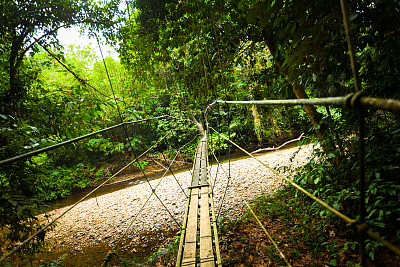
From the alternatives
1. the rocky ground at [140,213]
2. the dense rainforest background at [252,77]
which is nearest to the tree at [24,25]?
the dense rainforest background at [252,77]

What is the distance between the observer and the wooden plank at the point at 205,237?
1013 millimetres

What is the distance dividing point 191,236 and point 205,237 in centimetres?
10

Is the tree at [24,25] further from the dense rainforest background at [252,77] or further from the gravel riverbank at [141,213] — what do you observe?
the gravel riverbank at [141,213]

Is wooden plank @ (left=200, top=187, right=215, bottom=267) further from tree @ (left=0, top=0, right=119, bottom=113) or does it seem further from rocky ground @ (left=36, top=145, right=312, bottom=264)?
tree @ (left=0, top=0, right=119, bottom=113)

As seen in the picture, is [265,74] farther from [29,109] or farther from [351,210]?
[29,109]

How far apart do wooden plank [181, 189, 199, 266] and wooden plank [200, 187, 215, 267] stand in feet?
0.16

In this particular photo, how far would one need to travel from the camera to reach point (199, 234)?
4.22 ft

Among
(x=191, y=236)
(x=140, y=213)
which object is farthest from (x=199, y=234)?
(x=140, y=213)

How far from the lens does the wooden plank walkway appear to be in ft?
3.39

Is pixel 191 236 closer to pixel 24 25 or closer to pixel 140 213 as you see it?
pixel 24 25

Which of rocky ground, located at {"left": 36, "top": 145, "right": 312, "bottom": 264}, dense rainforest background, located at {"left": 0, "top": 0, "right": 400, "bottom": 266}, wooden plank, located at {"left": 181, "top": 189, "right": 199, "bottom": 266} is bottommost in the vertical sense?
rocky ground, located at {"left": 36, "top": 145, "right": 312, "bottom": 264}

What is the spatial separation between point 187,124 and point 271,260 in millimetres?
8459

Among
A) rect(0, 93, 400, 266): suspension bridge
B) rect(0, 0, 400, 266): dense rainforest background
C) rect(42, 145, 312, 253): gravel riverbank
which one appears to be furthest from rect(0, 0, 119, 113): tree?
rect(42, 145, 312, 253): gravel riverbank

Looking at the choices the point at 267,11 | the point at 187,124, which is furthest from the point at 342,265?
the point at 187,124
